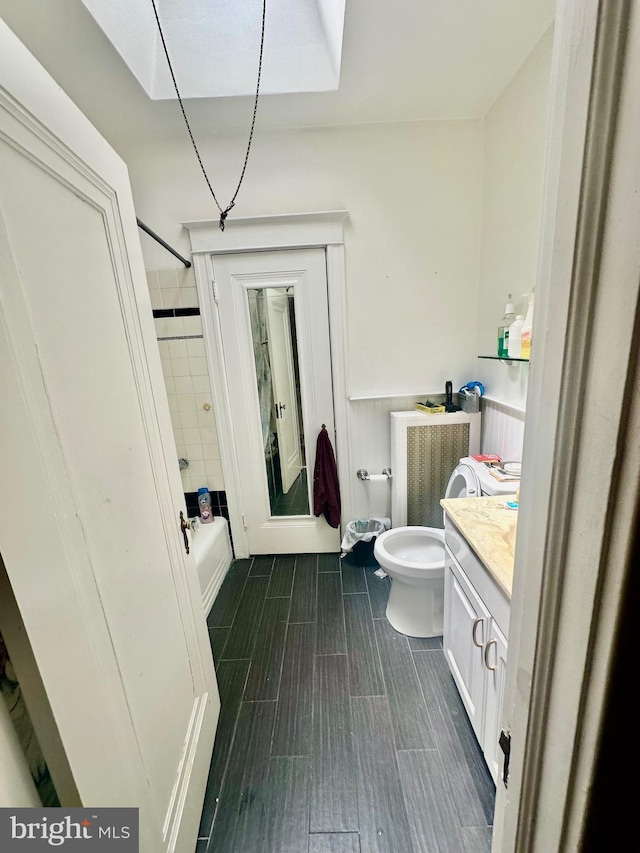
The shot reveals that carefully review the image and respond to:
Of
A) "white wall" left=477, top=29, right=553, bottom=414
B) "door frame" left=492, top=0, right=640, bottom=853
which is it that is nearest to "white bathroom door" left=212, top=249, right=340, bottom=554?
"white wall" left=477, top=29, right=553, bottom=414

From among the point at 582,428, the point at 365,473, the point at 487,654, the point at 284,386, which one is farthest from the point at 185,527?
the point at 365,473

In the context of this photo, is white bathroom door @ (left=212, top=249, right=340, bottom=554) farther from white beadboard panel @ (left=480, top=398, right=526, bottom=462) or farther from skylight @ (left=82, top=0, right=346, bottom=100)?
white beadboard panel @ (left=480, top=398, right=526, bottom=462)

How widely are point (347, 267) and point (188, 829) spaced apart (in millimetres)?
2422

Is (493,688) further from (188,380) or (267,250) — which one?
(267,250)

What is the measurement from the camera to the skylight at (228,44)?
1.38 metres

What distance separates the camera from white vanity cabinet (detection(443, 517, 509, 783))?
0.98 meters

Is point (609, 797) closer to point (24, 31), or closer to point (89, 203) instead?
point (89, 203)

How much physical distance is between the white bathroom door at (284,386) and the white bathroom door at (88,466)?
3.87 feet

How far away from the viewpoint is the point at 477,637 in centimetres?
109

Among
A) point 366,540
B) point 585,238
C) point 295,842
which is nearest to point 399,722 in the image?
point 295,842

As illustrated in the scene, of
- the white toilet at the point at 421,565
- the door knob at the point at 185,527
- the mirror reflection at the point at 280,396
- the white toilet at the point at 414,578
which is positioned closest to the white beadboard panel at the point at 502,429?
the white toilet at the point at 421,565

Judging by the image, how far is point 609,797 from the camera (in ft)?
1.12

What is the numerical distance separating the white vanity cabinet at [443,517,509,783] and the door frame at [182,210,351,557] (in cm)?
108

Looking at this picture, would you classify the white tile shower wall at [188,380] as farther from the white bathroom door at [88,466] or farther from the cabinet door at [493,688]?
the cabinet door at [493,688]
